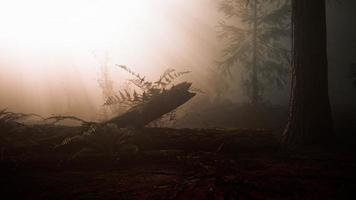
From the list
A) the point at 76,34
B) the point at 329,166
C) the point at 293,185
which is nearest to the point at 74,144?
the point at 293,185

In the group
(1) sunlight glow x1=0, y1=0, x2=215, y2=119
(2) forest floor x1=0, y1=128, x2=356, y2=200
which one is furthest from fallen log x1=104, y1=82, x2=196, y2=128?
(1) sunlight glow x1=0, y1=0, x2=215, y2=119

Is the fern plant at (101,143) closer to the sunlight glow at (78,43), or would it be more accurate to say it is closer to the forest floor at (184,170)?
the forest floor at (184,170)

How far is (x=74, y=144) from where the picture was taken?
6.20 metres

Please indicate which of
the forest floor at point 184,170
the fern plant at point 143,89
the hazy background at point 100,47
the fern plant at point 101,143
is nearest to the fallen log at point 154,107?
the fern plant at point 143,89

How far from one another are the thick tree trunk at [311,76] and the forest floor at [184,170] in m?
2.09

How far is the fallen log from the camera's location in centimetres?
757

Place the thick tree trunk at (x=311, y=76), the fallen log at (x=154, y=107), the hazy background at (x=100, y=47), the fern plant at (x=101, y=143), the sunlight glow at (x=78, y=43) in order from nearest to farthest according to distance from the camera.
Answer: the fern plant at (x=101, y=143) → the fallen log at (x=154, y=107) → the thick tree trunk at (x=311, y=76) → the hazy background at (x=100, y=47) → the sunlight glow at (x=78, y=43)

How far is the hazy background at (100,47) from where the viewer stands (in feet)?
106

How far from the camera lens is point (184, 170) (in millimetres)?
5215

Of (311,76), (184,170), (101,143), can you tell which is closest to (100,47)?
(311,76)

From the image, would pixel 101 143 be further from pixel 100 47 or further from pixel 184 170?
pixel 100 47

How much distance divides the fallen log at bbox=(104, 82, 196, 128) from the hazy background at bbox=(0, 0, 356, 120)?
19426mm

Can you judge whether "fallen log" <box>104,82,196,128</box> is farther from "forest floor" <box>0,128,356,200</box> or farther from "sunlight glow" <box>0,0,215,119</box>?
"sunlight glow" <box>0,0,215,119</box>

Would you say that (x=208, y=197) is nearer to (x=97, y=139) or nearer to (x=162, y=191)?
(x=162, y=191)
